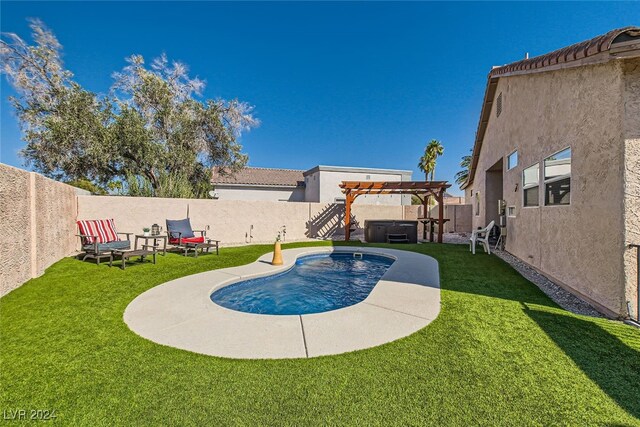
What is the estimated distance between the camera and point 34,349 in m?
3.17

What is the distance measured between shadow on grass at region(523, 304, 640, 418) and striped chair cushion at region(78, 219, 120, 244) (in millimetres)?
10614

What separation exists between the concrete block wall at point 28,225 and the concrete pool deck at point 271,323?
8.45ft

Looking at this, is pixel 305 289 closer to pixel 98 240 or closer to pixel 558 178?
pixel 558 178

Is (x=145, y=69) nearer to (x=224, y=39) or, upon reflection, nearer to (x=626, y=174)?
(x=224, y=39)

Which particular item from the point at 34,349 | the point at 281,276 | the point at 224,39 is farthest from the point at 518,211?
the point at 224,39

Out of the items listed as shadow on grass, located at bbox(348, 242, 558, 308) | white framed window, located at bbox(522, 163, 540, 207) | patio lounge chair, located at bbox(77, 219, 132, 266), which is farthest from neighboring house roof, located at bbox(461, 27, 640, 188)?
patio lounge chair, located at bbox(77, 219, 132, 266)

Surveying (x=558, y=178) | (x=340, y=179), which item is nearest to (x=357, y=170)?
(x=340, y=179)

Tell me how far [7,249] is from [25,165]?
499 inches

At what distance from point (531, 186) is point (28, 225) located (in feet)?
40.2

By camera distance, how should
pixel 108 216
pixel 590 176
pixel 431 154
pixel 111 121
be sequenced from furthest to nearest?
pixel 431 154
pixel 111 121
pixel 108 216
pixel 590 176

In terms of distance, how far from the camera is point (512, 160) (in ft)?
31.3

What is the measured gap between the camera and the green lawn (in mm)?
2199

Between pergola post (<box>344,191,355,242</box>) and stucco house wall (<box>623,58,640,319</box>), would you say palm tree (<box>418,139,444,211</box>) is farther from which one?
stucco house wall (<box>623,58,640,319</box>)

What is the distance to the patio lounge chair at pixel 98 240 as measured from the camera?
24.7 ft
